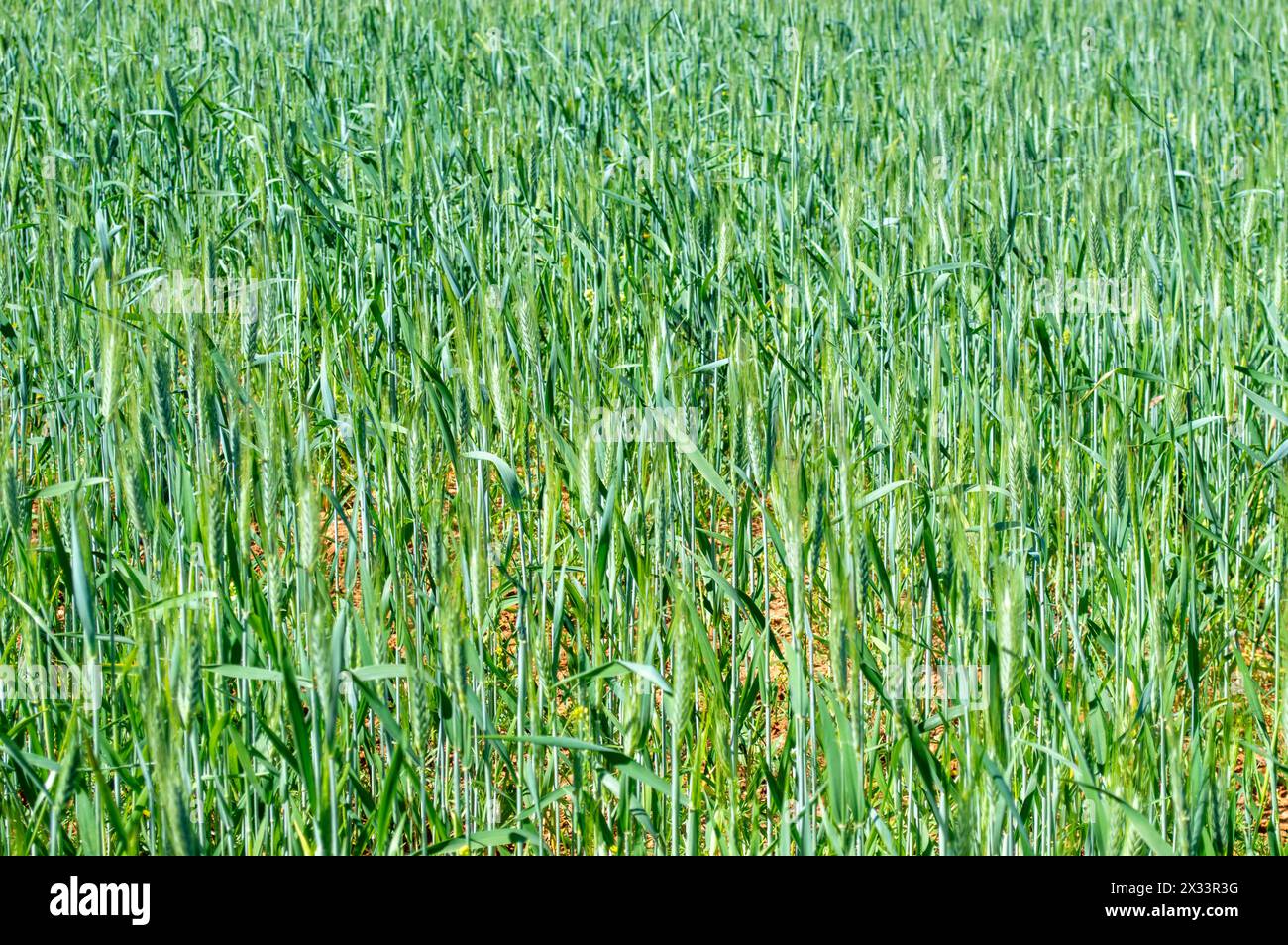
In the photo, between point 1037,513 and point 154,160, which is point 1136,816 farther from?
point 154,160

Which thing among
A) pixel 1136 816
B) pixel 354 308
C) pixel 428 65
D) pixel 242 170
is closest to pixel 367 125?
pixel 242 170

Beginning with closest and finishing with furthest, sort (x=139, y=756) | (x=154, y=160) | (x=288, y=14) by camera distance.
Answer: (x=139, y=756)
(x=154, y=160)
(x=288, y=14)

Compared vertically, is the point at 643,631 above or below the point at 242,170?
below

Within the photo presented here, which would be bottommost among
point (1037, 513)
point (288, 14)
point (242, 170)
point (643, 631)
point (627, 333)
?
point (643, 631)

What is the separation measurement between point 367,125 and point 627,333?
149cm

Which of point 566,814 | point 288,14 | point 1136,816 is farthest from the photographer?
point 288,14

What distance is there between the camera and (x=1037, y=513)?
1.62 metres

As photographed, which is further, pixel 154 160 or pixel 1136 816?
pixel 154 160

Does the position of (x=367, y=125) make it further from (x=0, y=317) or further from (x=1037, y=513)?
(x=1037, y=513)

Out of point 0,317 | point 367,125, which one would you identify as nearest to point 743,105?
point 367,125

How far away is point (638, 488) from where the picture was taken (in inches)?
58.6

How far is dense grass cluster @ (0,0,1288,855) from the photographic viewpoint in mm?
1139

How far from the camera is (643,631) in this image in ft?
3.57

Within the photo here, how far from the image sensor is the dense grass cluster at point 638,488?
3.74 ft
